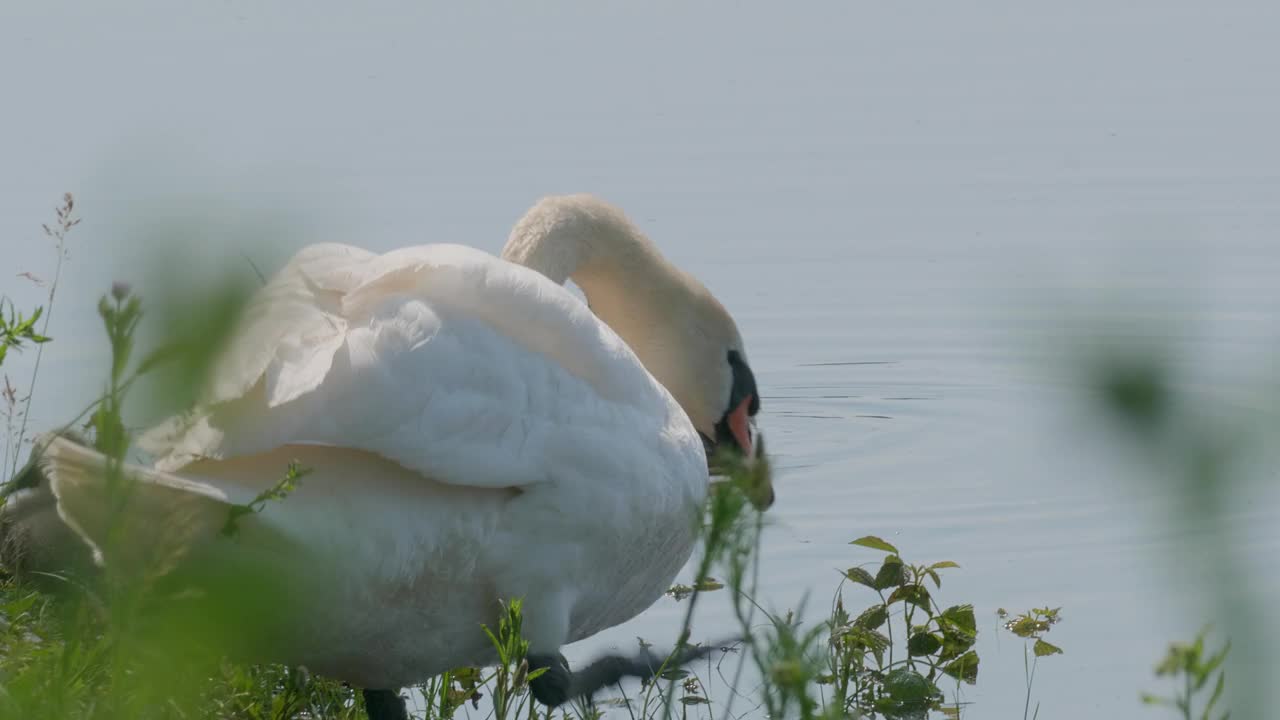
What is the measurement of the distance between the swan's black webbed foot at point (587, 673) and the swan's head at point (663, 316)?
0.76 meters

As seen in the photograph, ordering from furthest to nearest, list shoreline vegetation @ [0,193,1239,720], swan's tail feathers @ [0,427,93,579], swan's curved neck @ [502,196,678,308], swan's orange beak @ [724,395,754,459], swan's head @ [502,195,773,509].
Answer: swan's orange beak @ [724,395,754,459]
swan's head @ [502,195,773,509]
swan's curved neck @ [502,196,678,308]
swan's tail feathers @ [0,427,93,579]
shoreline vegetation @ [0,193,1239,720]

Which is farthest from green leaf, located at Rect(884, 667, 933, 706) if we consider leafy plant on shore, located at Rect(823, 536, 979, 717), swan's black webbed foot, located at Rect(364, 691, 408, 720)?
swan's black webbed foot, located at Rect(364, 691, 408, 720)

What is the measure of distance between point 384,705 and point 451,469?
0.92 meters

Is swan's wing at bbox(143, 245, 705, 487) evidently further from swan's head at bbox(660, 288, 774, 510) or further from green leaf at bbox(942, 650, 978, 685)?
swan's head at bbox(660, 288, 774, 510)

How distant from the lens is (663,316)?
443 centimetres

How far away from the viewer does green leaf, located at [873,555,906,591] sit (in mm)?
3729

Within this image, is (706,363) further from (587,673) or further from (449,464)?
(449,464)

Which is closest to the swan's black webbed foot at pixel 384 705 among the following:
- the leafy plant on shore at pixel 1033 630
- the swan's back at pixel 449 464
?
the swan's back at pixel 449 464

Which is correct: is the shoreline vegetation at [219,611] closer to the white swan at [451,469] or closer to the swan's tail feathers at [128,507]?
the swan's tail feathers at [128,507]

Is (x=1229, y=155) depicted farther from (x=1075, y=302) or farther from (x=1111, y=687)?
(x=1075, y=302)

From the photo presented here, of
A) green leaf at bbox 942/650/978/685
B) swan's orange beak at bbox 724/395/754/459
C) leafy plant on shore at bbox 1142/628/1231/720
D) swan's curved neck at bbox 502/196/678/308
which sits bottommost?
green leaf at bbox 942/650/978/685

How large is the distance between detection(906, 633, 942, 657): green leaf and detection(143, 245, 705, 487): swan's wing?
97 cm

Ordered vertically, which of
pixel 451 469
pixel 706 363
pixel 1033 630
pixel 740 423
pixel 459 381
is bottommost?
pixel 1033 630

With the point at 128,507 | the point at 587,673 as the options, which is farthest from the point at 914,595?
the point at 128,507
